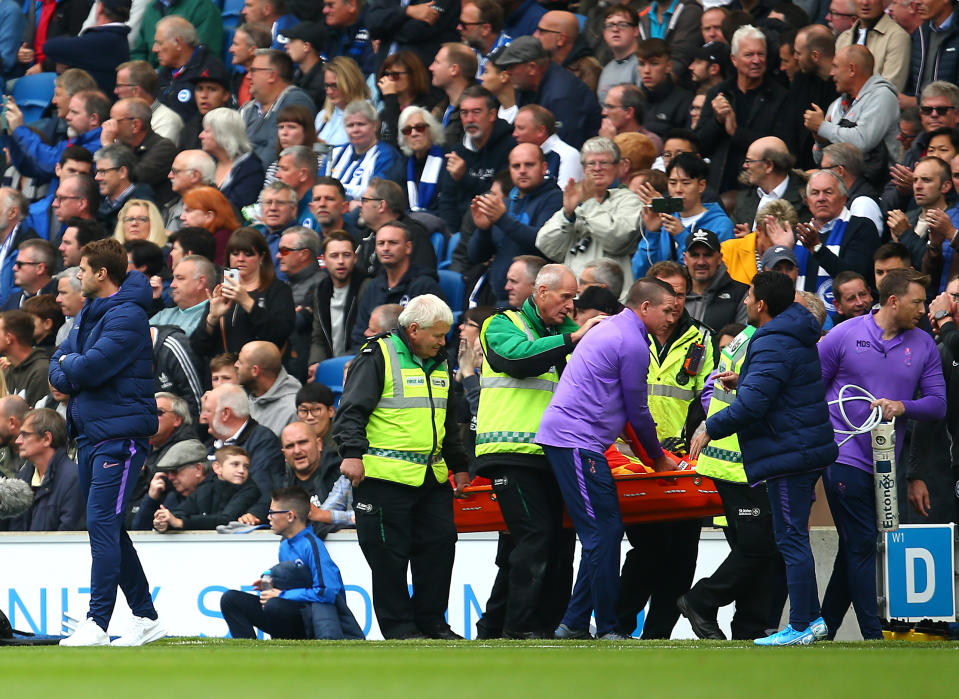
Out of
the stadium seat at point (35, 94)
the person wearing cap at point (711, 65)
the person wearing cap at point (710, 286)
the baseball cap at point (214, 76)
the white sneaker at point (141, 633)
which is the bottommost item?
the white sneaker at point (141, 633)

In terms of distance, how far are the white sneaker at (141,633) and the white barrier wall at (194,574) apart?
217 centimetres

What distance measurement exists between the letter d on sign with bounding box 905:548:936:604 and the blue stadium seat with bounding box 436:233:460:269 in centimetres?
612

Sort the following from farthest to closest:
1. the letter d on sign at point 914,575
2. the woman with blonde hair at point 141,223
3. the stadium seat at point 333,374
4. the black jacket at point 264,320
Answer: the woman with blonde hair at point 141,223 < the black jacket at point 264,320 < the stadium seat at point 333,374 < the letter d on sign at point 914,575

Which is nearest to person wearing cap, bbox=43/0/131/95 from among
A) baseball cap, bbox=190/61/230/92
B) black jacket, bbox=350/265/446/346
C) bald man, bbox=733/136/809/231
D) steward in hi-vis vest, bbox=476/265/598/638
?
baseball cap, bbox=190/61/230/92

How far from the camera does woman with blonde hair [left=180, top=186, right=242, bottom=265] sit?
16.3 m

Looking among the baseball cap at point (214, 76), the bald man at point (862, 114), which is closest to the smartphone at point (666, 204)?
the bald man at point (862, 114)

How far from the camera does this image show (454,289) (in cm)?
1496

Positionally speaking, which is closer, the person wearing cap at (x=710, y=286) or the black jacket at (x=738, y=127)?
the person wearing cap at (x=710, y=286)

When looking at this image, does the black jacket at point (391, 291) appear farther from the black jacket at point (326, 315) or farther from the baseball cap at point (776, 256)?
the baseball cap at point (776, 256)

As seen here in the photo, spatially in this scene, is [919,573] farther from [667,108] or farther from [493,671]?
[667,108]

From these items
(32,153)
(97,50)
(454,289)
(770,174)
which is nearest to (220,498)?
(454,289)

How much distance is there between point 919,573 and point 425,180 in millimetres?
7243

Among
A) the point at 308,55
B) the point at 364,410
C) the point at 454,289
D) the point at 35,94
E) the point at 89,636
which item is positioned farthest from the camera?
the point at 35,94

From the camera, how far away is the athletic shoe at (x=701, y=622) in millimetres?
10477
